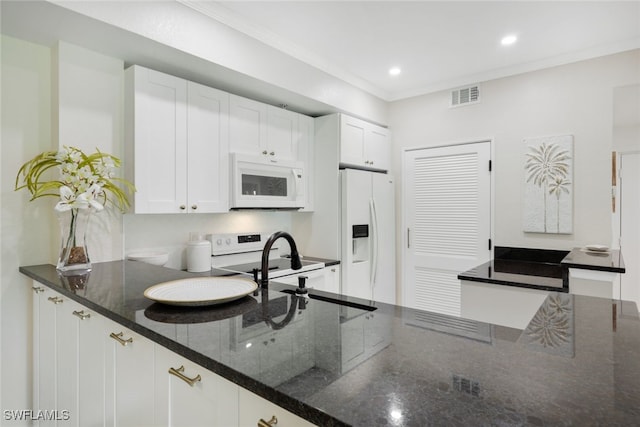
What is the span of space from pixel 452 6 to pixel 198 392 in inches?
103

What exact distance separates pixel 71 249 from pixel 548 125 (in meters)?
3.78

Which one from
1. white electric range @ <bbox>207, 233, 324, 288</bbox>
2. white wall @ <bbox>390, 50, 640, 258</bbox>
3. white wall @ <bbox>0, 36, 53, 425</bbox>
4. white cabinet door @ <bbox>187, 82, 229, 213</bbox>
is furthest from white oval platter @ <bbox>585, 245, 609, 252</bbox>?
white wall @ <bbox>0, 36, 53, 425</bbox>

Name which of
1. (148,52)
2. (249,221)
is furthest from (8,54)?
(249,221)

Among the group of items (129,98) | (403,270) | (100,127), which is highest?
(129,98)

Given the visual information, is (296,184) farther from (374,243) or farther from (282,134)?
(374,243)

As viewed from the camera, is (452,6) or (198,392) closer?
(198,392)

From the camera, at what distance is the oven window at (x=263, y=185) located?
110 inches

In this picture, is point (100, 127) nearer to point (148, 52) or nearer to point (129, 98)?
point (129, 98)

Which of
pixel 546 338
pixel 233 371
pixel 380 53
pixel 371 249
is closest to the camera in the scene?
pixel 233 371

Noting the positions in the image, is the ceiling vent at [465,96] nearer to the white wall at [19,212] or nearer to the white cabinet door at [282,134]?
the white cabinet door at [282,134]

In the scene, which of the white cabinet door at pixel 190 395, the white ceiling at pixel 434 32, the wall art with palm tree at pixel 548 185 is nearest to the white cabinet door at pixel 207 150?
the white ceiling at pixel 434 32

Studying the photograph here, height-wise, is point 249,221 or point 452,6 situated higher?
point 452,6

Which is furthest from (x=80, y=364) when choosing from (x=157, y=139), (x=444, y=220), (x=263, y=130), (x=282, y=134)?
(x=444, y=220)

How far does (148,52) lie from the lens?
2125mm
